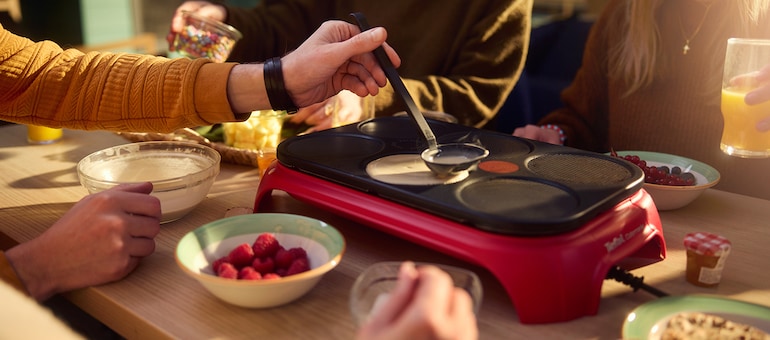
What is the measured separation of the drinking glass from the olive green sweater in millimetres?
1074

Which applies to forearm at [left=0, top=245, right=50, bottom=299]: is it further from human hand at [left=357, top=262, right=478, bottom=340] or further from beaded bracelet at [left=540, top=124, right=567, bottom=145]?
beaded bracelet at [left=540, top=124, right=567, bottom=145]

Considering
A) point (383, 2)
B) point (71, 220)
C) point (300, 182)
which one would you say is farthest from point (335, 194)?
point (383, 2)

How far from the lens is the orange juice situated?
123cm

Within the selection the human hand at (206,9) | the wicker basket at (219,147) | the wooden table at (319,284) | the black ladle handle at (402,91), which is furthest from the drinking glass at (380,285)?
the human hand at (206,9)

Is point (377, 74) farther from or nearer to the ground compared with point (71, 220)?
farther from the ground

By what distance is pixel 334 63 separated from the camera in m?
1.16

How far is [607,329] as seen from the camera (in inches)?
32.1

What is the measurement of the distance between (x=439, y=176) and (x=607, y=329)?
1.06 feet

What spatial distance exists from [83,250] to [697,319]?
82 cm

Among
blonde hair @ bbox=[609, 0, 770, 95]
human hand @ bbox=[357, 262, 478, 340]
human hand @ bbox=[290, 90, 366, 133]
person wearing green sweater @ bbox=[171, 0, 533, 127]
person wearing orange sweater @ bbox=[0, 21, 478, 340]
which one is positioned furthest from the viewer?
person wearing green sweater @ bbox=[171, 0, 533, 127]

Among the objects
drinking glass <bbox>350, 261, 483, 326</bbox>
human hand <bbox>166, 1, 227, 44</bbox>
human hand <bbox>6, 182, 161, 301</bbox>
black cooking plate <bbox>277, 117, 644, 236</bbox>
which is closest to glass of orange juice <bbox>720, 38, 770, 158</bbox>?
black cooking plate <bbox>277, 117, 644, 236</bbox>

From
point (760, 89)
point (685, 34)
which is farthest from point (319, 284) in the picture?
point (685, 34)

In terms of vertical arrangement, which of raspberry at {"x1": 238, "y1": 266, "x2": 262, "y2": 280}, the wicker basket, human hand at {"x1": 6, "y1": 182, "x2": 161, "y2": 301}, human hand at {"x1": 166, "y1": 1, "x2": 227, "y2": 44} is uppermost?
human hand at {"x1": 166, "y1": 1, "x2": 227, "y2": 44}

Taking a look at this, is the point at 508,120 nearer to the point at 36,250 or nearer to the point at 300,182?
the point at 300,182
